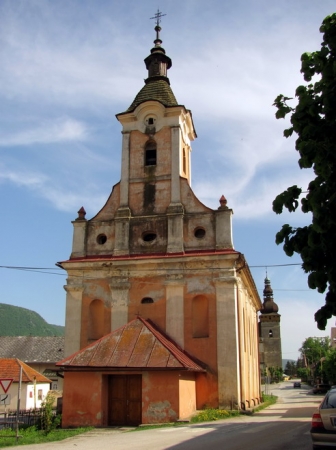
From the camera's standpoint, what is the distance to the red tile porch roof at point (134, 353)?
63.6ft

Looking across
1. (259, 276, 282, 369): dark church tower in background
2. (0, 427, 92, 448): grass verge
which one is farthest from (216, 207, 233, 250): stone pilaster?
(259, 276, 282, 369): dark church tower in background

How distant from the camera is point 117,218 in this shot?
995 inches

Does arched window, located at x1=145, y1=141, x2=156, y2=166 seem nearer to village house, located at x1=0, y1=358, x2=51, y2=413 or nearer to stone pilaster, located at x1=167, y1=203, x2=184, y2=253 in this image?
stone pilaster, located at x1=167, y1=203, x2=184, y2=253

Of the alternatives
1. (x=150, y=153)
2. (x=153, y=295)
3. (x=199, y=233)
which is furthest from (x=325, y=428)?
(x=150, y=153)

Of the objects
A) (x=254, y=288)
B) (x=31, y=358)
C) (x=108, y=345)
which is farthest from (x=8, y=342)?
(x=108, y=345)

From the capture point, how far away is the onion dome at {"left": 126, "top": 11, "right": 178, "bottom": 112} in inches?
1098

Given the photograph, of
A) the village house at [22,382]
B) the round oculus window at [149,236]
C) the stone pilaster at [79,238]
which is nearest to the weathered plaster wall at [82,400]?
the stone pilaster at [79,238]

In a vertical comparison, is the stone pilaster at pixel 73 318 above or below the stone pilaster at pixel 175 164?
below

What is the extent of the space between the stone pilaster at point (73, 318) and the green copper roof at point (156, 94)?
10.3m

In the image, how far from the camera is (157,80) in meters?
29.5

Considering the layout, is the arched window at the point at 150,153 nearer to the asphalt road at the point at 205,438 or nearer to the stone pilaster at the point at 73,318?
the stone pilaster at the point at 73,318

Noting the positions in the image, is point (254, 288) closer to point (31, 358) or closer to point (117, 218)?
point (117, 218)

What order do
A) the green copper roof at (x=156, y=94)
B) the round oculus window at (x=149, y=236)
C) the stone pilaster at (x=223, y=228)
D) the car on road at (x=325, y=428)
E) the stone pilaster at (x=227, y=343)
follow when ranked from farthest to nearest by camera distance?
the green copper roof at (x=156, y=94) → the round oculus window at (x=149, y=236) → the stone pilaster at (x=223, y=228) → the stone pilaster at (x=227, y=343) → the car on road at (x=325, y=428)

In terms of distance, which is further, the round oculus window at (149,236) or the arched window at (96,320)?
the round oculus window at (149,236)
